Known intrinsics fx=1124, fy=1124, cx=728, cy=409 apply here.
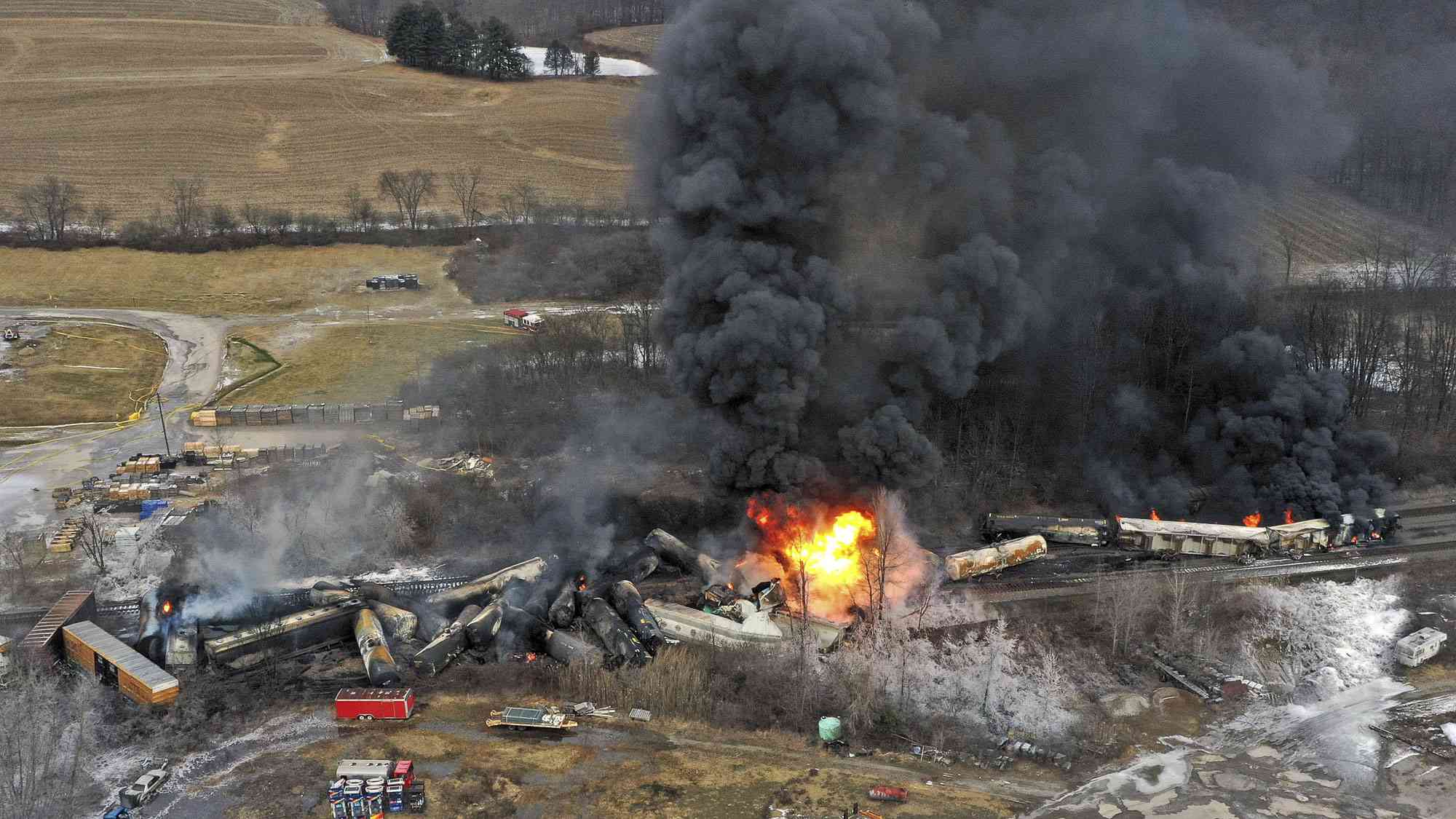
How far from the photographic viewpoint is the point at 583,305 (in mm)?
85375

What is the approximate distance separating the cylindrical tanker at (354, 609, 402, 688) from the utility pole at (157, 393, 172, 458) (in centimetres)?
2455

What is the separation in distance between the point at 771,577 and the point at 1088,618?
1312 centimetres

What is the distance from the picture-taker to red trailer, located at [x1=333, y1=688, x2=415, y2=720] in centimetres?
3775

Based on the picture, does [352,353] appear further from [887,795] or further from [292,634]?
[887,795]

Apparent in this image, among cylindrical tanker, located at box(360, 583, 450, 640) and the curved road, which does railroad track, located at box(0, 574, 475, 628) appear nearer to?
cylindrical tanker, located at box(360, 583, 450, 640)

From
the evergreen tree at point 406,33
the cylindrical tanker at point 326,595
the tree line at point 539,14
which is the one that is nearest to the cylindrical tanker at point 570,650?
the cylindrical tanker at point 326,595

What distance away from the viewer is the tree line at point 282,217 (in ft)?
309

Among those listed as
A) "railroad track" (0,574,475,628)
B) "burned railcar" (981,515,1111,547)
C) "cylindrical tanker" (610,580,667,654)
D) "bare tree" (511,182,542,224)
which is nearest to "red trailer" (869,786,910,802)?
"cylindrical tanker" (610,580,667,654)

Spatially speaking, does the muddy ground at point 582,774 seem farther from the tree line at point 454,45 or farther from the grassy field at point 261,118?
the tree line at point 454,45

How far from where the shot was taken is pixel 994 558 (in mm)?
48969

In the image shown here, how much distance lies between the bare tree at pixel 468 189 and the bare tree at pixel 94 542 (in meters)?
53.4

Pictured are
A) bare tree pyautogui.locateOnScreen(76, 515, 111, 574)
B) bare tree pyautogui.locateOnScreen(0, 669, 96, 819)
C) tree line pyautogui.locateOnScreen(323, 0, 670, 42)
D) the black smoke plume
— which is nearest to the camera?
bare tree pyautogui.locateOnScreen(0, 669, 96, 819)

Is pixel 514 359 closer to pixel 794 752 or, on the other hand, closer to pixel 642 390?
pixel 642 390

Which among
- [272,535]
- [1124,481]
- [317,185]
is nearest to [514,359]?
[272,535]
